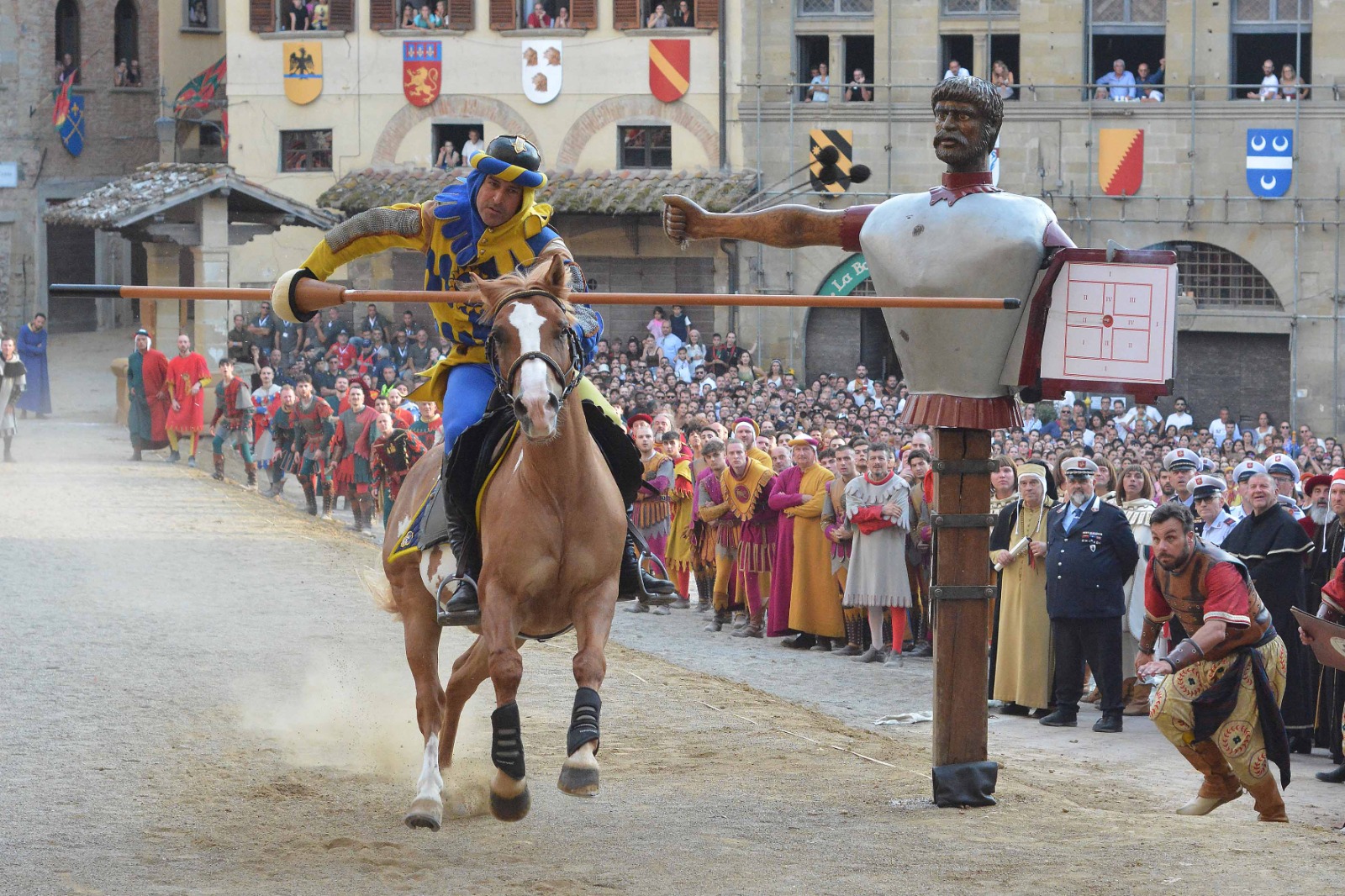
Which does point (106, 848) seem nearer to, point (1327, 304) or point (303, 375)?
point (303, 375)

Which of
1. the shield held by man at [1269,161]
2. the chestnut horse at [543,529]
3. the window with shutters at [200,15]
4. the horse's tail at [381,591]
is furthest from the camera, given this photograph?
the window with shutters at [200,15]

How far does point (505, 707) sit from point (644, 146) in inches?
1022

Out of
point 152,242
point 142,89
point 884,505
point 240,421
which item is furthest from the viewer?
point 142,89

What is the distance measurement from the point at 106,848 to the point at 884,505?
739cm

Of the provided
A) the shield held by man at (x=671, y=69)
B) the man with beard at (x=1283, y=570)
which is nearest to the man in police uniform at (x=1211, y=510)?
the man with beard at (x=1283, y=570)

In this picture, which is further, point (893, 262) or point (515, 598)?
point (893, 262)

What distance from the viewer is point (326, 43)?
33781mm

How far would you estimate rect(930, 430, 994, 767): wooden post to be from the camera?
8859 millimetres

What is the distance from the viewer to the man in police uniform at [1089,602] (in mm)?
11992

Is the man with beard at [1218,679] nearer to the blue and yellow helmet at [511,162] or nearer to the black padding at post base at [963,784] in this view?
the black padding at post base at [963,784]

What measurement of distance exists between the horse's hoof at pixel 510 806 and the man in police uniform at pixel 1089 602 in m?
5.13

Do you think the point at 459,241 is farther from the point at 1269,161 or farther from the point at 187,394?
the point at 1269,161

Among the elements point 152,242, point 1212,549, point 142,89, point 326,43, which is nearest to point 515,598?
point 1212,549

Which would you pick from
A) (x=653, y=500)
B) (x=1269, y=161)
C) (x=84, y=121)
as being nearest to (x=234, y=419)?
(x=653, y=500)
